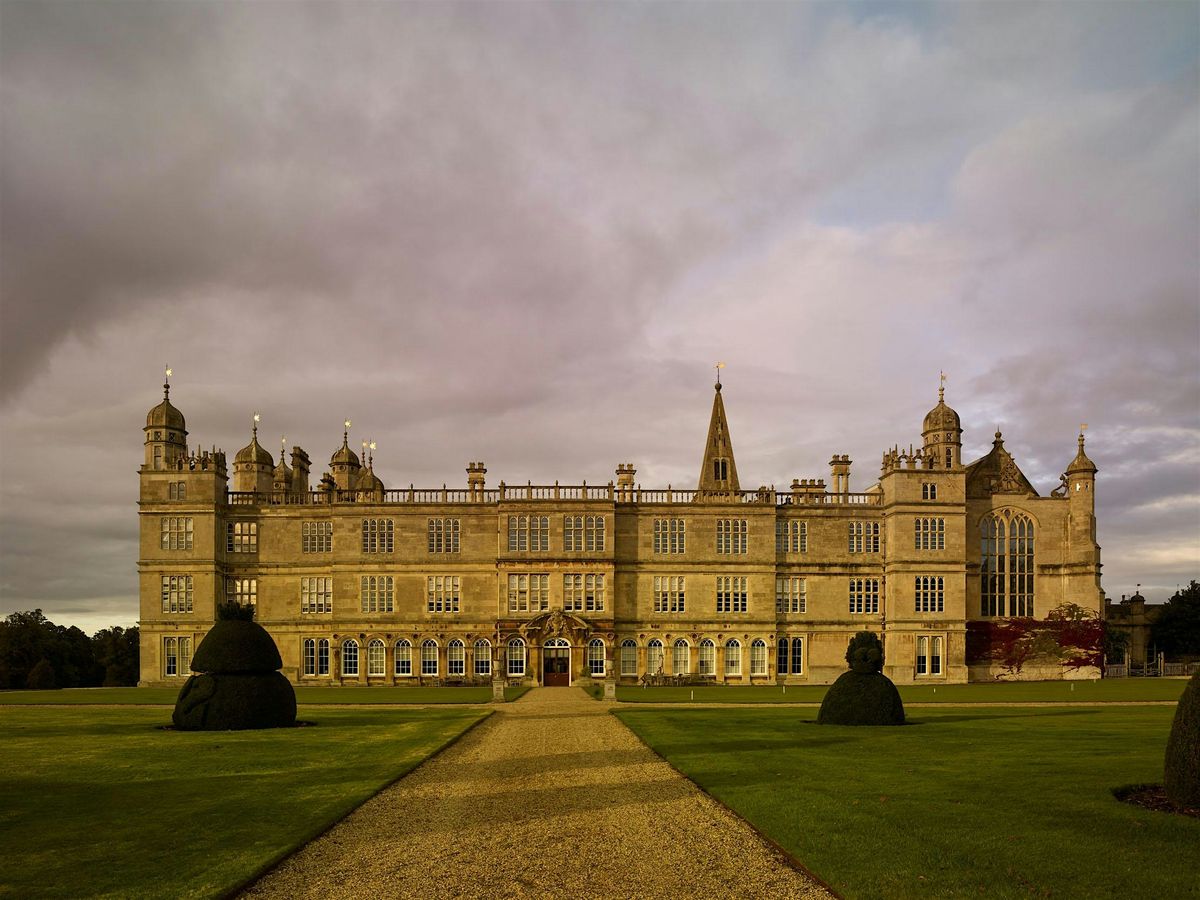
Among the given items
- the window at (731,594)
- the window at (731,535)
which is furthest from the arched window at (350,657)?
the window at (731,535)

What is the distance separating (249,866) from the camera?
45.9 feet

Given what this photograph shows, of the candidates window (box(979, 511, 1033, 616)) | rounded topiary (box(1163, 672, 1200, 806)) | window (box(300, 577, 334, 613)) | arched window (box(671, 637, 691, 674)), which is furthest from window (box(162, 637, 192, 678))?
rounded topiary (box(1163, 672, 1200, 806))

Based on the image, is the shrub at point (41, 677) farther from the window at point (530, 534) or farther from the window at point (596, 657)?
the window at point (596, 657)

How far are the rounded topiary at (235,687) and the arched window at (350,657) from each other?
34574 millimetres

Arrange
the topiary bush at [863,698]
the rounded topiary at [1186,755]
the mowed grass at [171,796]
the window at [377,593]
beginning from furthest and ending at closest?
the window at [377,593]
the topiary bush at [863,698]
the rounded topiary at [1186,755]
the mowed grass at [171,796]

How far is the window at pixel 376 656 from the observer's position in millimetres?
67250

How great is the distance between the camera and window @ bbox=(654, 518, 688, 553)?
6812 cm

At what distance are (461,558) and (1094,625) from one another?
4338 cm

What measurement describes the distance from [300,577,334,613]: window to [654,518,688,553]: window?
22.1 metres

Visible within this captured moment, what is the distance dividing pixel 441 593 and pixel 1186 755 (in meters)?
55.0

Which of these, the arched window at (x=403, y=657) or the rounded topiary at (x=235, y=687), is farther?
the arched window at (x=403, y=657)

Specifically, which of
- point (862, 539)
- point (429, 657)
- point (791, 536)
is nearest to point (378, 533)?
point (429, 657)

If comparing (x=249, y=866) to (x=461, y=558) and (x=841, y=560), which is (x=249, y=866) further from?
(x=841, y=560)

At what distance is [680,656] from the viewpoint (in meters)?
67.7
